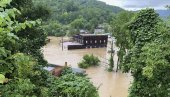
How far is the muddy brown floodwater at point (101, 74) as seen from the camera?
27891mm

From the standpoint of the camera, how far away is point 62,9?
98.1m

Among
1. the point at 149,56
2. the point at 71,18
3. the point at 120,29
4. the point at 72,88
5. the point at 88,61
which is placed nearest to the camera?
the point at 149,56

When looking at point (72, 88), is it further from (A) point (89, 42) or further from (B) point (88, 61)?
(A) point (89, 42)

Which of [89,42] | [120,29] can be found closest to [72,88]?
[120,29]

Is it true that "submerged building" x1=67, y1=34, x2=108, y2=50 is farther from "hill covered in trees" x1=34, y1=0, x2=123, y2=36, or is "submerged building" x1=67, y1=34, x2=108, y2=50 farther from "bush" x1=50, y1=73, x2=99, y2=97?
"bush" x1=50, y1=73, x2=99, y2=97

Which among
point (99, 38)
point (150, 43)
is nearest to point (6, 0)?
point (150, 43)

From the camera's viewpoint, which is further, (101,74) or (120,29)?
(101,74)

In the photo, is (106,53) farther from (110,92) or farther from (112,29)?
(110,92)

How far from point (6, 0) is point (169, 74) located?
36.2 feet

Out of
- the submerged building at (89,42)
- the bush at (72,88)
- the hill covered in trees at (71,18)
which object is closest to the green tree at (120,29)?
the bush at (72,88)

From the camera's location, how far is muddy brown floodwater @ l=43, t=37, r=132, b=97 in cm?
2789

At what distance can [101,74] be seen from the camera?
34.8m

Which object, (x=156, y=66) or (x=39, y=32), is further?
(x=39, y=32)

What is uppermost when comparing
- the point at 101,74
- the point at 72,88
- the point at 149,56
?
the point at 149,56
